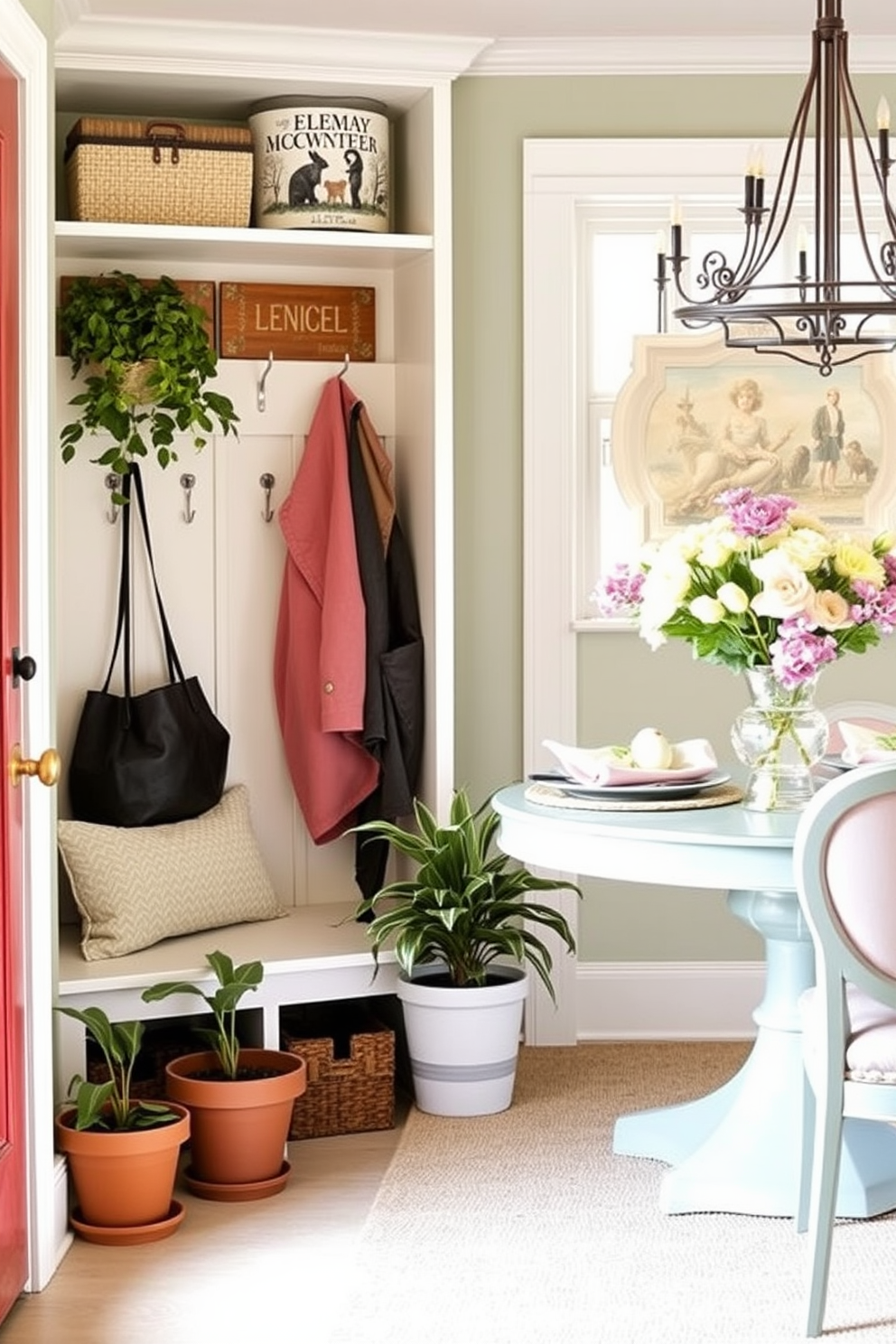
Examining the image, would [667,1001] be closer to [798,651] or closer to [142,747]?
[142,747]

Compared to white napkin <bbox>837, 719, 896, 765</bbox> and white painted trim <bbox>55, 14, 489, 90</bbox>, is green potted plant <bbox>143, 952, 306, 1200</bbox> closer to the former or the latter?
white napkin <bbox>837, 719, 896, 765</bbox>

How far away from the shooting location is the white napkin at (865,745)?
3.68 meters

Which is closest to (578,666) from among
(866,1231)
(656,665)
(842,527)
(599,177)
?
(656,665)

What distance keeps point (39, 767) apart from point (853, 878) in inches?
53.4

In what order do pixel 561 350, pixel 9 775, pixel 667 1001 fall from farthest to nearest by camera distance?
pixel 667 1001 < pixel 561 350 < pixel 9 775

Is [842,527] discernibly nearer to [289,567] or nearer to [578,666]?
[578,666]

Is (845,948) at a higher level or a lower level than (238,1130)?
higher

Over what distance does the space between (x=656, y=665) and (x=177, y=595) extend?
1.21 m

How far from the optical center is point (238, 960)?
4105mm

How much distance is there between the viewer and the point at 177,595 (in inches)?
180

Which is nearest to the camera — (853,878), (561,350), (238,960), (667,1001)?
(853,878)

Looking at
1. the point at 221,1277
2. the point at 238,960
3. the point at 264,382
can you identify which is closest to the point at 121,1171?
the point at 221,1277

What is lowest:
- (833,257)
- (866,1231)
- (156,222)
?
(866,1231)

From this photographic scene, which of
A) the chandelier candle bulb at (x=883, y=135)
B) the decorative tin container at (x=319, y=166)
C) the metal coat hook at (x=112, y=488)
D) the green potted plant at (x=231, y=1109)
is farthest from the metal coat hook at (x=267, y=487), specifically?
the chandelier candle bulb at (x=883, y=135)
